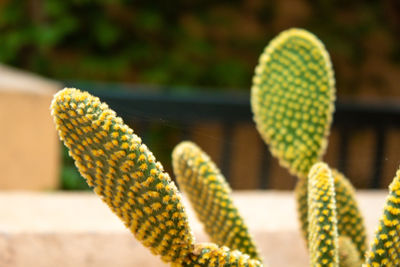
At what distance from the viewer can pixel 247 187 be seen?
13.9 ft

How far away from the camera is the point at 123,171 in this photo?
Result: 41cm

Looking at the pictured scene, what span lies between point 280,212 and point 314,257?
56 centimetres

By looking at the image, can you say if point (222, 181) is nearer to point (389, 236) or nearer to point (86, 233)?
point (389, 236)

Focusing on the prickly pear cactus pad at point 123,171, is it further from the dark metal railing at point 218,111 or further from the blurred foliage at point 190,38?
the blurred foliage at point 190,38

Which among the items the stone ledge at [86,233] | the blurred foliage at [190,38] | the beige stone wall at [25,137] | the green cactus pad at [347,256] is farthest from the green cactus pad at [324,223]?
the blurred foliage at [190,38]

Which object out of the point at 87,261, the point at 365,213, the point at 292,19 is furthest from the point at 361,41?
the point at 87,261

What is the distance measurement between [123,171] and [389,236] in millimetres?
197

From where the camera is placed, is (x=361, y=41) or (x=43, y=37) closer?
(x=43, y=37)

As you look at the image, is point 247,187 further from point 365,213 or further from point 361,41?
point 365,213

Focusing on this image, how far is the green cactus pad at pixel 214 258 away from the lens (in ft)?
1.46

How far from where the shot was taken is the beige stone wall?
7.21 ft

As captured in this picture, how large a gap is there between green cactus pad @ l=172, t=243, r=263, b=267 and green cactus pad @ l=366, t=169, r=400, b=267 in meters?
0.09

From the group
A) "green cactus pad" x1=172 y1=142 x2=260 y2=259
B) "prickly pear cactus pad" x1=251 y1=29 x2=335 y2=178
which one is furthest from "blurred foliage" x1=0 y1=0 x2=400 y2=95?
"green cactus pad" x1=172 y1=142 x2=260 y2=259

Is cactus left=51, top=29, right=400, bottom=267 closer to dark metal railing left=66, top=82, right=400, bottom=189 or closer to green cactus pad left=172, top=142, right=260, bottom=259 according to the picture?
green cactus pad left=172, top=142, right=260, bottom=259
